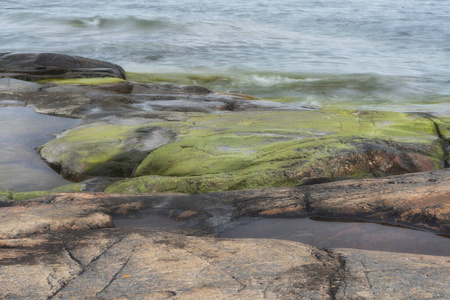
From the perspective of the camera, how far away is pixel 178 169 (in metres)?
6.79

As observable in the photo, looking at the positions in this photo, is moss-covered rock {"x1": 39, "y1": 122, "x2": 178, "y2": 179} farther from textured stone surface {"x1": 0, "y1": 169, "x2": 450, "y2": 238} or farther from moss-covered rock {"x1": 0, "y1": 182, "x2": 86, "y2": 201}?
textured stone surface {"x1": 0, "y1": 169, "x2": 450, "y2": 238}

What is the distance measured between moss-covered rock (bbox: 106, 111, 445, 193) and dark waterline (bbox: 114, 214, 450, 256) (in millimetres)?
1246

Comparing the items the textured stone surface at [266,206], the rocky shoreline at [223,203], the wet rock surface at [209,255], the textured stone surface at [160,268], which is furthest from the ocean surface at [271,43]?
the textured stone surface at [160,268]

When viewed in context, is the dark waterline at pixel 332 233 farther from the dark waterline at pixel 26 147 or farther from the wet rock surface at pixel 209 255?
the dark waterline at pixel 26 147

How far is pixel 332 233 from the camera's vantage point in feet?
14.2

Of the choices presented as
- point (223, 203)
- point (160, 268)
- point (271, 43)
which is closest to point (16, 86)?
point (223, 203)

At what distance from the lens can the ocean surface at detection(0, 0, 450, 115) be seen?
1973cm

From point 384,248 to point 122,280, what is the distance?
2212 mm

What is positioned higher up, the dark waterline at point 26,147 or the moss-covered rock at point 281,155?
the moss-covered rock at point 281,155

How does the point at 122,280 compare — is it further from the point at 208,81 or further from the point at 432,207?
the point at 208,81

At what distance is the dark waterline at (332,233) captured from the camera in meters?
4.04

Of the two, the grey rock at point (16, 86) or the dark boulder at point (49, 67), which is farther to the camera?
the dark boulder at point (49, 67)

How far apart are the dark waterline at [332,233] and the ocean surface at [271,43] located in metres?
8.16

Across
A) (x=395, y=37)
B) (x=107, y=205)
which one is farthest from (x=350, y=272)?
(x=395, y=37)
